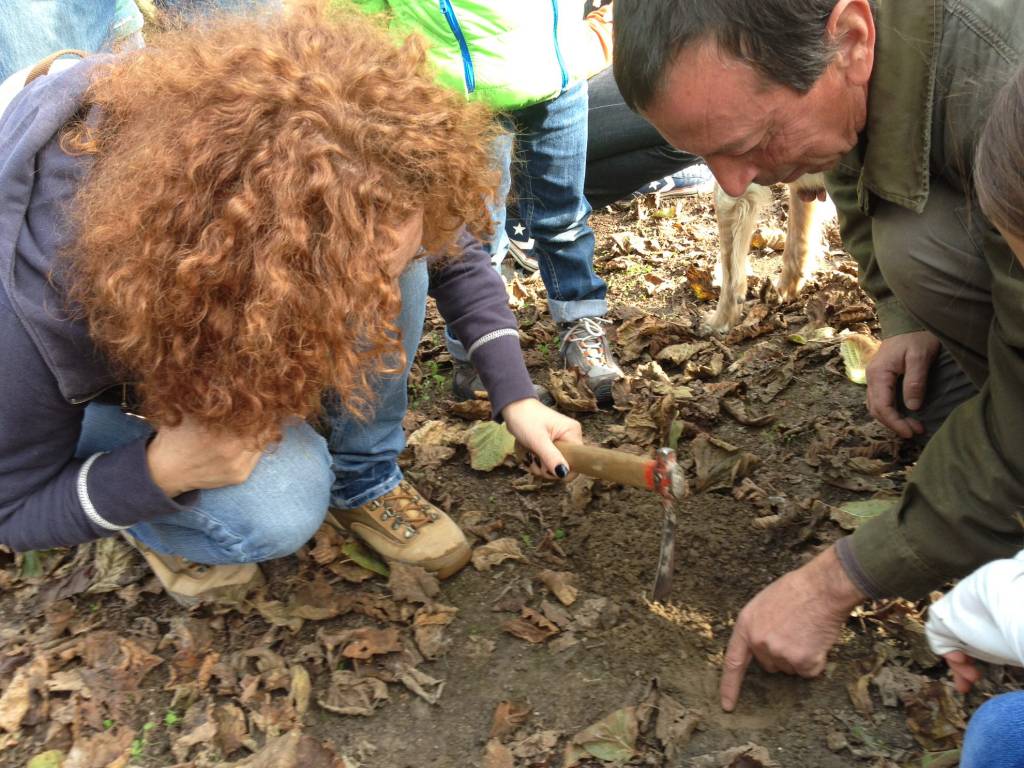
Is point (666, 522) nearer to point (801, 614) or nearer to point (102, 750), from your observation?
point (801, 614)

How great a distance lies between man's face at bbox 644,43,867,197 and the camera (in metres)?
1.80

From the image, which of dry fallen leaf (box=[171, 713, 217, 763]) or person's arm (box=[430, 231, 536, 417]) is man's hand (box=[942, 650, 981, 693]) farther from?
dry fallen leaf (box=[171, 713, 217, 763])

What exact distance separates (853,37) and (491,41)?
1.38 metres

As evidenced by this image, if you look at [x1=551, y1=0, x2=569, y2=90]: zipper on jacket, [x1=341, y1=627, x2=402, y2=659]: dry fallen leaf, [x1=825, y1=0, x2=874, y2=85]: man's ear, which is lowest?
[x1=341, y1=627, x2=402, y2=659]: dry fallen leaf

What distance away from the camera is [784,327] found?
3.70m

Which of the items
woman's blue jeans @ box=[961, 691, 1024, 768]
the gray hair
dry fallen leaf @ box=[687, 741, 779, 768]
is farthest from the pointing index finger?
the gray hair

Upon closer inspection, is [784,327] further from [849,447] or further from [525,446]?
[525,446]

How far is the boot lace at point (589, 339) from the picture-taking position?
134 inches

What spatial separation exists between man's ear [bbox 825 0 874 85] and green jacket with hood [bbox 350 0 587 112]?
1.34 m

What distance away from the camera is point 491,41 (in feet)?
9.37

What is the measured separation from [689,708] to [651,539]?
604 millimetres

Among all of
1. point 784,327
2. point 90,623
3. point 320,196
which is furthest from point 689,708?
point 784,327

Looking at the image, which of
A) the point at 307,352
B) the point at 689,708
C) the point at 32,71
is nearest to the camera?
the point at 307,352

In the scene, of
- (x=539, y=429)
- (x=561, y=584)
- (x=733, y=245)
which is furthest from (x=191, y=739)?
(x=733, y=245)
